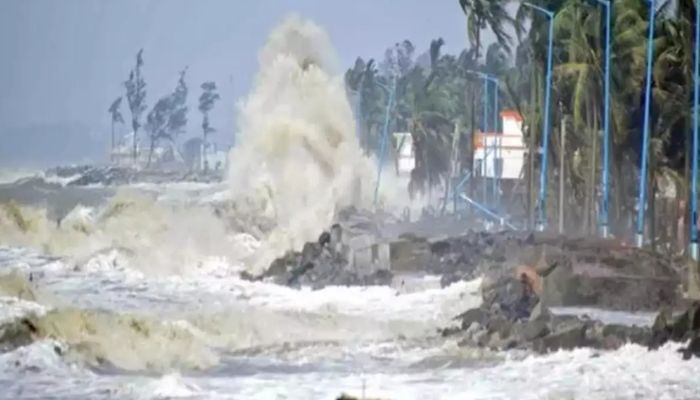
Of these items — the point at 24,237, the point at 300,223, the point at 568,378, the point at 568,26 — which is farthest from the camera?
the point at 568,26

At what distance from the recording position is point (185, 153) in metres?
6.81

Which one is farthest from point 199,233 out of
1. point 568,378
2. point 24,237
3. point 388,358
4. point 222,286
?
point 568,378

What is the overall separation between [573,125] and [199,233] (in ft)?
10.7

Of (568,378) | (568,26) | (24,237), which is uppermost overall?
(568,26)

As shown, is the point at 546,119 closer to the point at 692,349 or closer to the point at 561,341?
the point at 561,341

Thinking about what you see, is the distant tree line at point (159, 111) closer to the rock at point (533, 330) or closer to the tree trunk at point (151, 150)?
the tree trunk at point (151, 150)

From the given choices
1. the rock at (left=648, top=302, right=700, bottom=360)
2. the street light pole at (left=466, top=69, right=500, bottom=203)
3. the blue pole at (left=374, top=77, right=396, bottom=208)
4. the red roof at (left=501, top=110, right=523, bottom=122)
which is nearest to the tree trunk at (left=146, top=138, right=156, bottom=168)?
the blue pole at (left=374, top=77, right=396, bottom=208)

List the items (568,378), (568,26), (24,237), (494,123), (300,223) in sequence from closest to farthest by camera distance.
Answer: (568,378) → (24,237) → (300,223) → (494,123) → (568,26)

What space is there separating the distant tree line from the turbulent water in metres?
0.17

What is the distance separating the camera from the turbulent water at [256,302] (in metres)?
5.71

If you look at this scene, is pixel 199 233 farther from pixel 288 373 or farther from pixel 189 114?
pixel 288 373

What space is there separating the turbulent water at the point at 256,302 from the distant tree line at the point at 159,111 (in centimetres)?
17

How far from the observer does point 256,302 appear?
6.36 meters

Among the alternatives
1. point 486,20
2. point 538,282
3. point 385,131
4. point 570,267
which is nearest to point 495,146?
point 486,20
